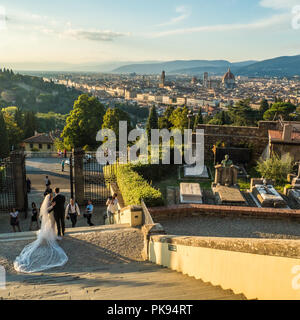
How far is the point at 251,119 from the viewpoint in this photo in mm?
41719

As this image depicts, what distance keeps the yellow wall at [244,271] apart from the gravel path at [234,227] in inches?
107

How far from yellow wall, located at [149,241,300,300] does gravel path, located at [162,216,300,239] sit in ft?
8.88

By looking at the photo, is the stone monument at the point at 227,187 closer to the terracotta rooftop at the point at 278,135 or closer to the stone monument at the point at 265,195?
the stone monument at the point at 265,195

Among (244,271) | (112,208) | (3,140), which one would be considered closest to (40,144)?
(3,140)

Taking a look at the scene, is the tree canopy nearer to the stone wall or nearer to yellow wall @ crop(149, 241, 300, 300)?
the stone wall

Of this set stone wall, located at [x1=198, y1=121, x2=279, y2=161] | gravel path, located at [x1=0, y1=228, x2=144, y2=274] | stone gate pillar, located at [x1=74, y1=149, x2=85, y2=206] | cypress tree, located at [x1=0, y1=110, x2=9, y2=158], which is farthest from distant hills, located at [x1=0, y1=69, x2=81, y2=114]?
gravel path, located at [x1=0, y1=228, x2=144, y2=274]

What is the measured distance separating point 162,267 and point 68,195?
7.88 metres

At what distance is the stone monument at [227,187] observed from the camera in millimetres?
10305

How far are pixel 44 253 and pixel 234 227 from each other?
4.69m

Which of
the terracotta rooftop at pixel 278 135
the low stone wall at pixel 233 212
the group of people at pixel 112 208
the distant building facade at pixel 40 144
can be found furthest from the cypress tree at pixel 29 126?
the low stone wall at pixel 233 212
